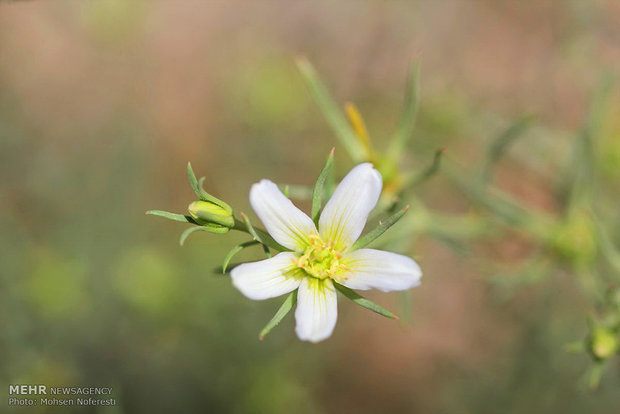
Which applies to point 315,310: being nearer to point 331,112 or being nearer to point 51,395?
point 331,112

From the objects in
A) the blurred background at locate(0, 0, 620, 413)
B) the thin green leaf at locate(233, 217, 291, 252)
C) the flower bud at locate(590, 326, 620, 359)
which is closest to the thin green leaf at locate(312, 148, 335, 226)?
the thin green leaf at locate(233, 217, 291, 252)

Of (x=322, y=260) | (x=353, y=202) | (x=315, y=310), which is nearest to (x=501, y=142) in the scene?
(x=353, y=202)

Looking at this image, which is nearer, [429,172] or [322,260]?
[322,260]

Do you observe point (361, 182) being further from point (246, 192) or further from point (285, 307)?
point (246, 192)

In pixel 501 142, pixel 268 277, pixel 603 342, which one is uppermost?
pixel 501 142

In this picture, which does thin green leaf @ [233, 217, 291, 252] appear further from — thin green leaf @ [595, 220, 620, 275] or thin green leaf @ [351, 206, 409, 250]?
thin green leaf @ [595, 220, 620, 275]

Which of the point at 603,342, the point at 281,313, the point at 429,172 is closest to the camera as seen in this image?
the point at 281,313

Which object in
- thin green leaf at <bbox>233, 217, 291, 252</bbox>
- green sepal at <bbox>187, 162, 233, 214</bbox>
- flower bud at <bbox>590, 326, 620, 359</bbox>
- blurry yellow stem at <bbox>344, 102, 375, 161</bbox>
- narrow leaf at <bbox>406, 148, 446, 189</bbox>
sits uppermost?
blurry yellow stem at <bbox>344, 102, 375, 161</bbox>

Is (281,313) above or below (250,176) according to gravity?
below
